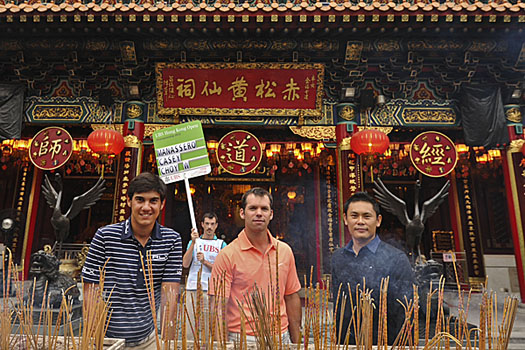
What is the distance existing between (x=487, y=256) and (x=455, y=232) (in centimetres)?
76

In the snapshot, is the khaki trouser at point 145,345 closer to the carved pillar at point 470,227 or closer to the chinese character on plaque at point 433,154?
the chinese character on plaque at point 433,154

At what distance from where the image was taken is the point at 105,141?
5.27 meters

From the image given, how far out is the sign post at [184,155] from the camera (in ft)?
12.0

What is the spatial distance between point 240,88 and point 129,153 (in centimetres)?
223

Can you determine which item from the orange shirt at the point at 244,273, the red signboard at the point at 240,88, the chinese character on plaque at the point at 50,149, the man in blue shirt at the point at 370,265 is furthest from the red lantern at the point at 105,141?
the man in blue shirt at the point at 370,265

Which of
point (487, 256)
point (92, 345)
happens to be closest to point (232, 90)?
point (92, 345)

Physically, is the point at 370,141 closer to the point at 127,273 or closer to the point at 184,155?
the point at 184,155

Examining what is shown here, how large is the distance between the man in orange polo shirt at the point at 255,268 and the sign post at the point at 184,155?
6.07 feet

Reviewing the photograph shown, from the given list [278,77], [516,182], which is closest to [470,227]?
[516,182]

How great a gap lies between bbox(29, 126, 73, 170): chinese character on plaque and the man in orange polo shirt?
477 cm

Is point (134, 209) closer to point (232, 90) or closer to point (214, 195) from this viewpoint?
point (232, 90)

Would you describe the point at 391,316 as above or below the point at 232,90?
below

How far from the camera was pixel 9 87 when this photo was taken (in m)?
5.67

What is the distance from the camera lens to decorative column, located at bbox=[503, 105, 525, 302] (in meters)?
5.25
